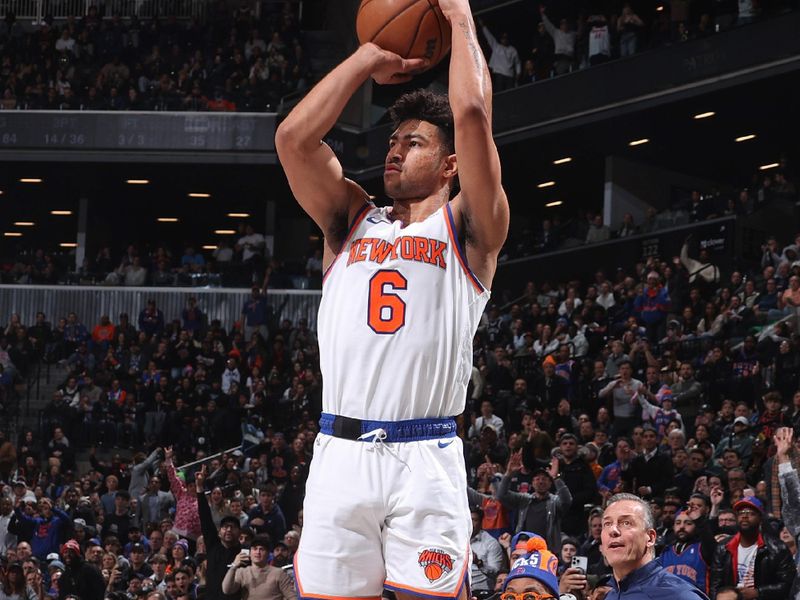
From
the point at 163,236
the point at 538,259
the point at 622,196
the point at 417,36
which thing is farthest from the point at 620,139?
the point at 417,36

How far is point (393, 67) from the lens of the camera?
165 inches

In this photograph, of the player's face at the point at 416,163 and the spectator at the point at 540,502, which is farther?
the spectator at the point at 540,502

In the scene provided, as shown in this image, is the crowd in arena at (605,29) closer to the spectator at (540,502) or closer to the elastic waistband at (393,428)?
the spectator at (540,502)

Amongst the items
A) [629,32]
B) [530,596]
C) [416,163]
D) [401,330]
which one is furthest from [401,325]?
[629,32]

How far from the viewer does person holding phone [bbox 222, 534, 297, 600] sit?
10789mm

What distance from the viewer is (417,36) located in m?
4.25

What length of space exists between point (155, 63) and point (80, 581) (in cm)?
1952

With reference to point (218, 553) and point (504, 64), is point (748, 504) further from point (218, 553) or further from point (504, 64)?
point (504, 64)

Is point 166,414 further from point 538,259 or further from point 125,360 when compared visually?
point 538,259

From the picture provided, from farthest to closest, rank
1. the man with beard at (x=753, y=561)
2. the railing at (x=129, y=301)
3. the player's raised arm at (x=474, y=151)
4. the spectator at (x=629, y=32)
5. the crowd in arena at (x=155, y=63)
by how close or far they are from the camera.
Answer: the crowd in arena at (x=155, y=63)
the railing at (x=129, y=301)
the spectator at (x=629, y=32)
the man with beard at (x=753, y=561)
the player's raised arm at (x=474, y=151)

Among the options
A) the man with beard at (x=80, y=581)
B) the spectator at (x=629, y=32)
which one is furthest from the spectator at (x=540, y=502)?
the spectator at (x=629, y=32)

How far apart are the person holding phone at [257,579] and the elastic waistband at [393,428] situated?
6990mm

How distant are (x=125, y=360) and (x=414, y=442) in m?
20.9

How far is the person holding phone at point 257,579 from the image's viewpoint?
1079 cm
